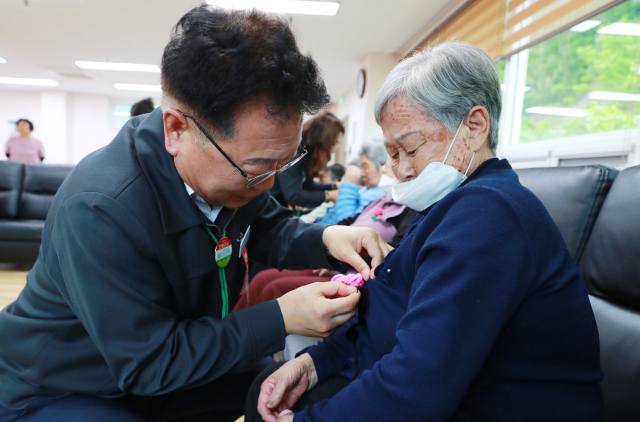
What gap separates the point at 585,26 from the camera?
2.64 m

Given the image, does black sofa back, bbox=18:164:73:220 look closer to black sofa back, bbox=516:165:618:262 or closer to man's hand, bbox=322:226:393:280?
man's hand, bbox=322:226:393:280

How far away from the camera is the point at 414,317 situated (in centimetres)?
66

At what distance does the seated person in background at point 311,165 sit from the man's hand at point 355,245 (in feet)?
6.10

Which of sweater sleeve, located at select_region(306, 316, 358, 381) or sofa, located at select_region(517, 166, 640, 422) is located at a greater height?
sofa, located at select_region(517, 166, 640, 422)

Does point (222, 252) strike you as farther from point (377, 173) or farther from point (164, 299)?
point (377, 173)

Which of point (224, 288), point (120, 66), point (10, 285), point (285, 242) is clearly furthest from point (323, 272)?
point (120, 66)

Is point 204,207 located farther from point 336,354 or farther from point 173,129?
point 336,354

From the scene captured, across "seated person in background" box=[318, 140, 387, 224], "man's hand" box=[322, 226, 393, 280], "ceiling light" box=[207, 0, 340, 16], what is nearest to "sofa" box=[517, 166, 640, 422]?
"man's hand" box=[322, 226, 393, 280]

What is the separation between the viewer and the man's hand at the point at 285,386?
0.96 m

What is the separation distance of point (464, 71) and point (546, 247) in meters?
0.41

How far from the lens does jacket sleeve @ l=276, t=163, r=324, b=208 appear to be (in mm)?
3059

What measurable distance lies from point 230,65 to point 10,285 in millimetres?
4131

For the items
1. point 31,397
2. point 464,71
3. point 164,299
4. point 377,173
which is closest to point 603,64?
point 377,173

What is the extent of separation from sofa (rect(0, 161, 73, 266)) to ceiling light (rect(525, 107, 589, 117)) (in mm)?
4832
